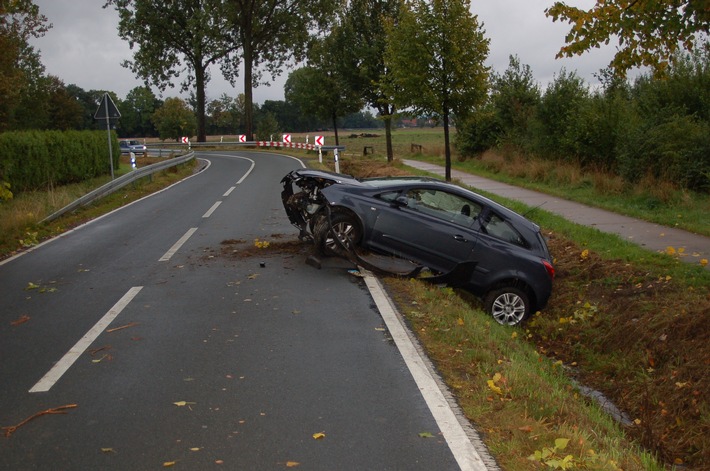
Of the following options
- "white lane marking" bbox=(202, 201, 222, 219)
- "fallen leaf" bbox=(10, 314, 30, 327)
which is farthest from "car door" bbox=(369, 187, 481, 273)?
"white lane marking" bbox=(202, 201, 222, 219)

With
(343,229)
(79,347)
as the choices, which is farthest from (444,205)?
(79,347)

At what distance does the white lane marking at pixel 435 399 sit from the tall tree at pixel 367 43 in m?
25.9

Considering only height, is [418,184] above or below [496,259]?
above

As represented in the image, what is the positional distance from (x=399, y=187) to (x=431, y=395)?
15.0ft

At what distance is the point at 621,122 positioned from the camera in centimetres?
1964

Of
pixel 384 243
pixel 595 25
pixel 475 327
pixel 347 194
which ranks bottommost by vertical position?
pixel 475 327

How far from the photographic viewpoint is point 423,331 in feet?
21.8

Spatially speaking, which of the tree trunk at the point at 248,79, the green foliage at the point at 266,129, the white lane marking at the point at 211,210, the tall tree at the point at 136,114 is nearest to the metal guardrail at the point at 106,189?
the white lane marking at the point at 211,210

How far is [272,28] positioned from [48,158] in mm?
34574

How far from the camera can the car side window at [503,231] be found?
8812 millimetres

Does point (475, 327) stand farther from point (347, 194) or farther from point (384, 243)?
point (347, 194)

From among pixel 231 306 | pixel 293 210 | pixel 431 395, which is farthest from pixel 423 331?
pixel 293 210

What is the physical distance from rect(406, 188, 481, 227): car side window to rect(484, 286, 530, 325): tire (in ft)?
3.37

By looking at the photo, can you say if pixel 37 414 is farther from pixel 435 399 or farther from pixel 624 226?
pixel 624 226
